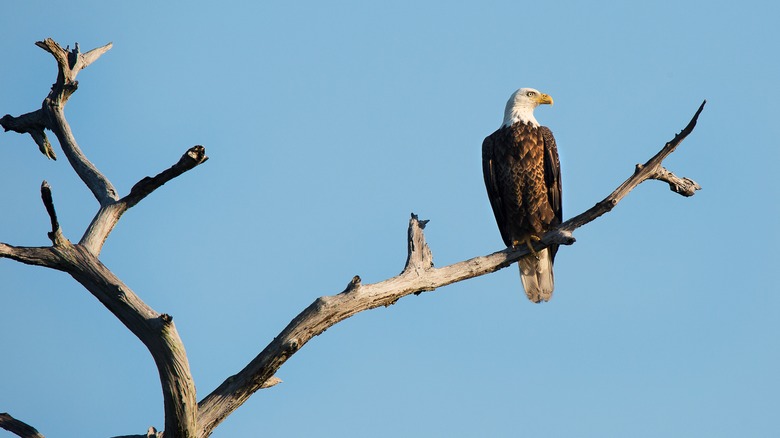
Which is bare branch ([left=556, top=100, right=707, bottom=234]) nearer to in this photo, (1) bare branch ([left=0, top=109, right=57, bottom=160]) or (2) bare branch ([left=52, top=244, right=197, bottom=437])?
(2) bare branch ([left=52, top=244, right=197, bottom=437])

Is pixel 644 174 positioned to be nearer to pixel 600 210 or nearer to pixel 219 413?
pixel 600 210

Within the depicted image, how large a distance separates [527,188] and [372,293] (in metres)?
2.54

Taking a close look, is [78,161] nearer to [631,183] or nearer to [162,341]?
[162,341]

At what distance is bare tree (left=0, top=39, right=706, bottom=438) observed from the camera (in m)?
4.61

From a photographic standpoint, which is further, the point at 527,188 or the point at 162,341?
the point at 527,188

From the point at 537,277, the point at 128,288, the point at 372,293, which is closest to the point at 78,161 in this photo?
the point at 128,288

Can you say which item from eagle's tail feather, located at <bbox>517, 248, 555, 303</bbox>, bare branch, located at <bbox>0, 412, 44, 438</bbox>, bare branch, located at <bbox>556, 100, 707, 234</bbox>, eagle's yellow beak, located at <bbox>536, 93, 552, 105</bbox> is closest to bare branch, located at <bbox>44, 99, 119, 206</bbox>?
bare branch, located at <bbox>0, 412, 44, 438</bbox>

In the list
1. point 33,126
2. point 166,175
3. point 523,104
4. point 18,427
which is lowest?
point 18,427

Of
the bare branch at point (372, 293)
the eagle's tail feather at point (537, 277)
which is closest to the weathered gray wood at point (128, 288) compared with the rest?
the bare branch at point (372, 293)

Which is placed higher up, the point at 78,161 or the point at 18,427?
the point at 78,161

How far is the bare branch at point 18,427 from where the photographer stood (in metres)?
4.86

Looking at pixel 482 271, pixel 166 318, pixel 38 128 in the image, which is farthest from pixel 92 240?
pixel 482 271

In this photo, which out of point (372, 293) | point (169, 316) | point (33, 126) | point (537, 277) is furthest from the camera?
point (537, 277)

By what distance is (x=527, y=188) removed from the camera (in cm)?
723
